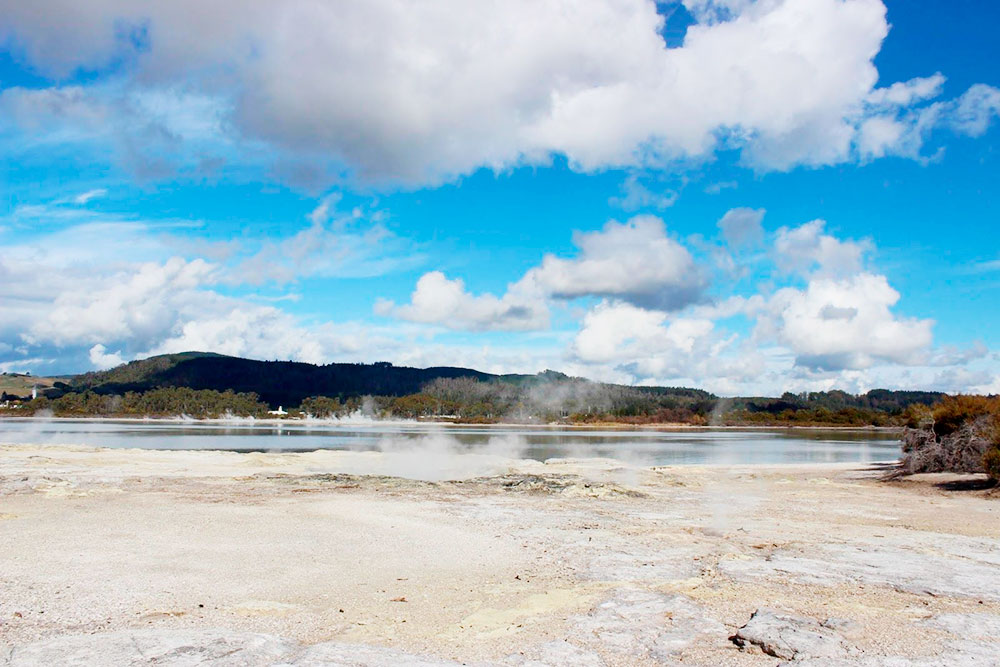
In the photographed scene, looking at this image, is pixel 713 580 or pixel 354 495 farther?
pixel 354 495

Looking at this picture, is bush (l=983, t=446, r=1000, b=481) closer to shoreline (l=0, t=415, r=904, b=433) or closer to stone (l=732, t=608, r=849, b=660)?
stone (l=732, t=608, r=849, b=660)

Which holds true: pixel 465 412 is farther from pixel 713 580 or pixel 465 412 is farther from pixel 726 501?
pixel 713 580

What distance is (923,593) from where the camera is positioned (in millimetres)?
9641

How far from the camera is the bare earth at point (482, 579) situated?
7.15 metres

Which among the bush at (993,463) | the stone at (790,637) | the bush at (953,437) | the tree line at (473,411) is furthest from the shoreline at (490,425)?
the stone at (790,637)

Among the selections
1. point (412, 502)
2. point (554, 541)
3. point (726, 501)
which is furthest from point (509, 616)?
point (726, 501)

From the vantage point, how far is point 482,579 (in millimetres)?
10547

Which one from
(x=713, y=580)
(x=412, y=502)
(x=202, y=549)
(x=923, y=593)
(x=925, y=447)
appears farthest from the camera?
(x=925, y=447)

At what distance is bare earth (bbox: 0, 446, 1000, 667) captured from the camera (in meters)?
7.15

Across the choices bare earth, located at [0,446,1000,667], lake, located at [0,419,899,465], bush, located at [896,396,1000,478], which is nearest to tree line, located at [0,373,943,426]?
lake, located at [0,419,899,465]

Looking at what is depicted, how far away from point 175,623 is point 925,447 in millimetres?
30938

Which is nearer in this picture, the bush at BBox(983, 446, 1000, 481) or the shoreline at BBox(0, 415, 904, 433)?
the bush at BBox(983, 446, 1000, 481)

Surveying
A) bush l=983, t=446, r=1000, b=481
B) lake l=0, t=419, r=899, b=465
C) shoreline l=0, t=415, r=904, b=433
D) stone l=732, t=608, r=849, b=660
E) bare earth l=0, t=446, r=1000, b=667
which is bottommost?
shoreline l=0, t=415, r=904, b=433

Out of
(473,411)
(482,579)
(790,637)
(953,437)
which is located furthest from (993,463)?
(473,411)
